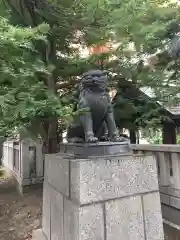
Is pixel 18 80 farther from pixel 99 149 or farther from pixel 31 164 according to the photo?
pixel 31 164

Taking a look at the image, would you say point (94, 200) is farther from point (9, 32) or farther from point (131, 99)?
point (131, 99)

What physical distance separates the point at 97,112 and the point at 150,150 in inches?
74.2

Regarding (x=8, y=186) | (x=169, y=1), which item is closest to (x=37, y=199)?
A: (x=8, y=186)

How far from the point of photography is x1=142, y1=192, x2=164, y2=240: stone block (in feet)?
9.62

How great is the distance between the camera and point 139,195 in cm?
293

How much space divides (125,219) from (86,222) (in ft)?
1.68

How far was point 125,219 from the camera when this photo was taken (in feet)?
9.11

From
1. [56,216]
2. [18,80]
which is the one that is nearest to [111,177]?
[56,216]

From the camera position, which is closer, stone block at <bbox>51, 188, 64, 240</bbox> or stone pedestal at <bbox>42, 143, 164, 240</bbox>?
stone pedestal at <bbox>42, 143, 164, 240</bbox>

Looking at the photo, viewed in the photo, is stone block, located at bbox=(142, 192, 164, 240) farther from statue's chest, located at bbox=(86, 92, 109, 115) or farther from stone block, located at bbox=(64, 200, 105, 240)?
Result: statue's chest, located at bbox=(86, 92, 109, 115)

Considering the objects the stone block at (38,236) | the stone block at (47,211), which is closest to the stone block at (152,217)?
the stone block at (47,211)

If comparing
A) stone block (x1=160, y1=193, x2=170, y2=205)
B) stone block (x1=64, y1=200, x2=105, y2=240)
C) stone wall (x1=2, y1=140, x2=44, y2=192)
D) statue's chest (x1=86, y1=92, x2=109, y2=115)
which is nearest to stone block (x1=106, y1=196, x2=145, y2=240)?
stone block (x1=64, y1=200, x2=105, y2=240)

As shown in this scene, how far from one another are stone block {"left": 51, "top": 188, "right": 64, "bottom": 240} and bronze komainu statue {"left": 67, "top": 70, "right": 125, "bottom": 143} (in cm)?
84

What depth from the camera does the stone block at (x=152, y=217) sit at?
293 cm
